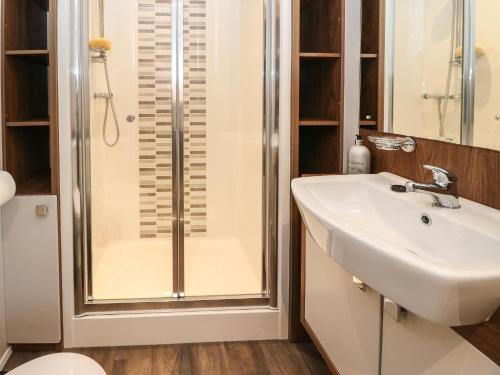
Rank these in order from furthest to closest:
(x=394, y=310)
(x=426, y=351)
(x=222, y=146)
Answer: (x=222, y=146) → (x=394, y=310) → (x=426, y=351)

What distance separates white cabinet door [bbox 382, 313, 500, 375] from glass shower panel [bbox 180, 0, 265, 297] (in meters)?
1.38

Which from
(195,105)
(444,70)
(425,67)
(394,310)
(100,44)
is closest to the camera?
(394,310)

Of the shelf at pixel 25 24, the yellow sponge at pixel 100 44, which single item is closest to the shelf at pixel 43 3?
the shelf at pixel 25 24

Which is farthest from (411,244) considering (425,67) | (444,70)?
(425,67)

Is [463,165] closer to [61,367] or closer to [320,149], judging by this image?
[320,149]

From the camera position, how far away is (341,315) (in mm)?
1871

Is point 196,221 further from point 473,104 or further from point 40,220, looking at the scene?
point 473,104

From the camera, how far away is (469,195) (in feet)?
5.36

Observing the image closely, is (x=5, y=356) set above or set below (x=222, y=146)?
below

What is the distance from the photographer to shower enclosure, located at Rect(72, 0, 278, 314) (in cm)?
267

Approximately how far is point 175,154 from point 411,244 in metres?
1.50

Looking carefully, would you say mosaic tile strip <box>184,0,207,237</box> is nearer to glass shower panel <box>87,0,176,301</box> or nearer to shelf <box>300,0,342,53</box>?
glass shower panel <box>87,0,176,301</box>

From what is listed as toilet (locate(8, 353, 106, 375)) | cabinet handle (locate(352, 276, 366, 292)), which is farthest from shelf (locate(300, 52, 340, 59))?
toilet (locate(8, 353, 106, 375))

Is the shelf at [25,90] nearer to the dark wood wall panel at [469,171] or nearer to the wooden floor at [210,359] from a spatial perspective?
the wooden floor at [210,359]
